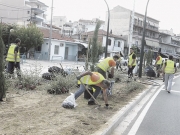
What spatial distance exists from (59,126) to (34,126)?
→ 48 cm

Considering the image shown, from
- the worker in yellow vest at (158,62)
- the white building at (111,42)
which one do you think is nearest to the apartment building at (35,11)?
the white building at (111,42)

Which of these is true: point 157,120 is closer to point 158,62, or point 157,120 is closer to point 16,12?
point 158,62

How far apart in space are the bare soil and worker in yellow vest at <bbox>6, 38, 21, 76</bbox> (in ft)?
6.88

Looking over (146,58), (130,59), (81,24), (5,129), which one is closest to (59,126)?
(5,129)

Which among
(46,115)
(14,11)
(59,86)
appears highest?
(14,11)

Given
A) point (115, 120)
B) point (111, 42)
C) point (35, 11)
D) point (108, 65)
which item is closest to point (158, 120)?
point (115, 120)

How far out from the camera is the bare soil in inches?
183

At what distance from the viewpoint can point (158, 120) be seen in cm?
669

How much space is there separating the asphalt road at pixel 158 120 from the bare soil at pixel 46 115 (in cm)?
74

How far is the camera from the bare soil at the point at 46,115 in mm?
4660

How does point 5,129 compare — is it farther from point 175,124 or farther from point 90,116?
point 175,124

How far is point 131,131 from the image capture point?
5613 mm

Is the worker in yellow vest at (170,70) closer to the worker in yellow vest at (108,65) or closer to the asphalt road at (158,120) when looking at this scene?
the asphalt road at (158,120)

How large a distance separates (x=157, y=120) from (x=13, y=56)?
20.2 feet
